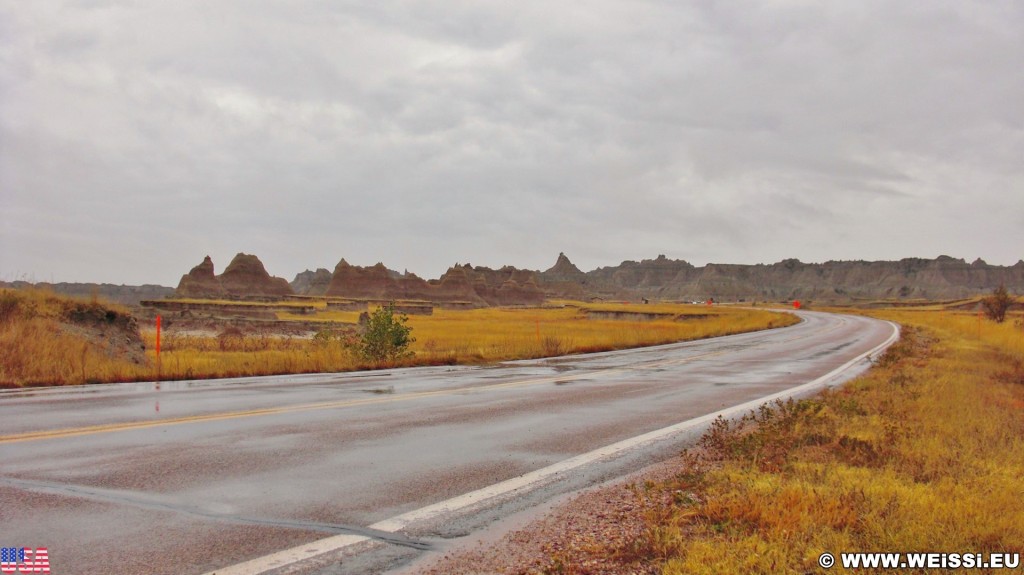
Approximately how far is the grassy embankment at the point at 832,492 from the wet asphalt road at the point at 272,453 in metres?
0.99

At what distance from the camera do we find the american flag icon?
3.79 m

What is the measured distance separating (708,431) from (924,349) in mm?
21084

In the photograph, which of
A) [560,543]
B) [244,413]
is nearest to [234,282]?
[244,413]

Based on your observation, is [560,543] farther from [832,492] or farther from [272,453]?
[272,453]

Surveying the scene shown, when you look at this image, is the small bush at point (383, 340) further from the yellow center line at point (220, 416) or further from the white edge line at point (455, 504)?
the white edge line at point (455, 504)

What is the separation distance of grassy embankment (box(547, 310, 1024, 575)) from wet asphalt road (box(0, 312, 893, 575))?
99 centimetres

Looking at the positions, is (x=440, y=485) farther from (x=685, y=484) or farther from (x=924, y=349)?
(x=924, y=349)

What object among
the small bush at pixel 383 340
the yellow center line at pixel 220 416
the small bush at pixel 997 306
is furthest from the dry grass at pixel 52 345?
the small bush at pixel 997 306

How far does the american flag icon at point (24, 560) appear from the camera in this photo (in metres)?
3.79

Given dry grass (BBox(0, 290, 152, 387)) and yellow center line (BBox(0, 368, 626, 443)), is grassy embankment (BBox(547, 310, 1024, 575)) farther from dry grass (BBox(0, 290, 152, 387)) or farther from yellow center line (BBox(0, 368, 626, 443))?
dry grass (BBox(0, 290, 152, 387))

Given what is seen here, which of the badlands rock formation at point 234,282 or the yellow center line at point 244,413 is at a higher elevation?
the badlands rock formation at point 234,282

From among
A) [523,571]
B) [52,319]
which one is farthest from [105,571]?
[52,319]

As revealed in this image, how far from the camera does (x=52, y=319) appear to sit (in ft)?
55.3

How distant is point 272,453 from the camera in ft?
22.2
